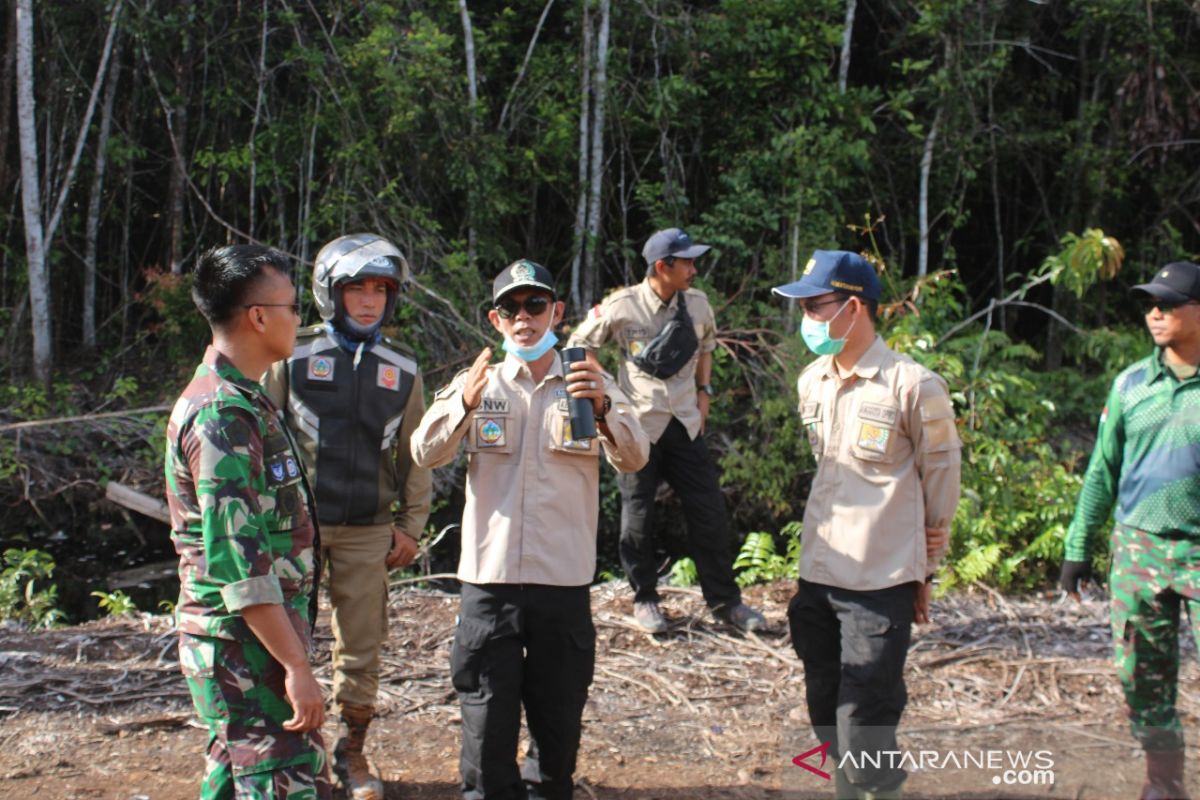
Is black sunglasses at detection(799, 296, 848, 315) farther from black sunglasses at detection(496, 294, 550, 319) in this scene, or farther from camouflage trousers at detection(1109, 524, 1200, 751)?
camouflage trousers at detection(1109, 524, 1200, 751)

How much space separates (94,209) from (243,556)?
31.3 ft

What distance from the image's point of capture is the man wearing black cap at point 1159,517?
11.7ft

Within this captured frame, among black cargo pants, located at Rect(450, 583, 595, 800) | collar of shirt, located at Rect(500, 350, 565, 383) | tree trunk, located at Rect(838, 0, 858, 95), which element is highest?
tree trunk, located at Rect(838, 0, 858, 95)

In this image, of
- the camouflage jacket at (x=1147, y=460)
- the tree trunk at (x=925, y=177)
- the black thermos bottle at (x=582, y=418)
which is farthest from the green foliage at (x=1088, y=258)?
the black thermos bottle at (x=582, y=418)

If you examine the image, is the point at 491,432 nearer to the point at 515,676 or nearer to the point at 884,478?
the point at 515,676

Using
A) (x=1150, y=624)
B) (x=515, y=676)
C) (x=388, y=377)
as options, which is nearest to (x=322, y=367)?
(x=388, y=377)

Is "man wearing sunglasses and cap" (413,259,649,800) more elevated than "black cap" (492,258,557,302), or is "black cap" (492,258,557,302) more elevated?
"black cap" (492,258,557,302)

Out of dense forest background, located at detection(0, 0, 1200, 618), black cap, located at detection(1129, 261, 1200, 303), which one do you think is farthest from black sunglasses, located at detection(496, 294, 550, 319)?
dense forest background, located at detection(0, 0, 1200, 618)

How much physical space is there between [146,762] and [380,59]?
6.94 meters

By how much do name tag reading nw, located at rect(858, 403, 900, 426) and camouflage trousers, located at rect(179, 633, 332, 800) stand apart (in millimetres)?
1866

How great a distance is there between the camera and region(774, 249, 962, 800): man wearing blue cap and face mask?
10.6ft

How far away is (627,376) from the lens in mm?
5672

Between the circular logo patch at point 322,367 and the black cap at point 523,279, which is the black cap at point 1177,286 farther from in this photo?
the circular logo patch at point 322,367

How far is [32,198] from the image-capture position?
9.91 metres
